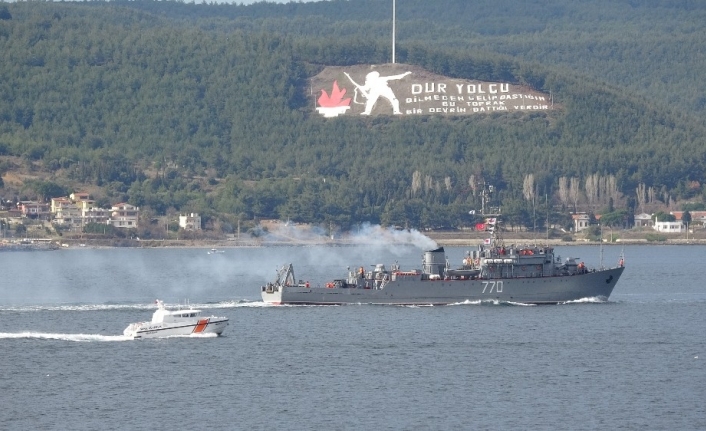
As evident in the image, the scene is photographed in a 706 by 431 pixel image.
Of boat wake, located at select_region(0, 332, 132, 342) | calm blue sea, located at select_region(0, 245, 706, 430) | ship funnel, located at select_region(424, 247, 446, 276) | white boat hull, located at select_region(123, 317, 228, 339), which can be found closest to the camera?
calm blue sea, located at select_region(0, 245, 706, 430)

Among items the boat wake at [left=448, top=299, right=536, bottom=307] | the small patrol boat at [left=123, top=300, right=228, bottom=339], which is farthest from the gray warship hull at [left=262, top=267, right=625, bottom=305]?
the small patrol boat at [left=123, top=300, right=228, bottom=339]

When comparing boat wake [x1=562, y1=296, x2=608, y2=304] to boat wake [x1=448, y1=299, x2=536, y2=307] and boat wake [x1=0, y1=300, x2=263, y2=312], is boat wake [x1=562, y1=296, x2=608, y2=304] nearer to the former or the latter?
boat wake [x1=448, y1=299, x2=536, y2=307]

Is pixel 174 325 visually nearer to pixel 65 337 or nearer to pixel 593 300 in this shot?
pixel 65 337

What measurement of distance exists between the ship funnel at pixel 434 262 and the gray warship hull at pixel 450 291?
77 cm

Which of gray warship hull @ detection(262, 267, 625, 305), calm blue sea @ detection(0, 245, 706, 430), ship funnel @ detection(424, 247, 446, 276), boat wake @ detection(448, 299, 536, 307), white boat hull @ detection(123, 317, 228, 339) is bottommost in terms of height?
calm blue sea @ detection(0, 245, 706, 430)

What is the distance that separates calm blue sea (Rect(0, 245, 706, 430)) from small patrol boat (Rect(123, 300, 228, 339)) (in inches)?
34.0

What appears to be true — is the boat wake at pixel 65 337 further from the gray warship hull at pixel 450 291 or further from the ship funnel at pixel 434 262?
the ship funnel at pixel 434 262

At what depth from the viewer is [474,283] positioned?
110875 millimetres

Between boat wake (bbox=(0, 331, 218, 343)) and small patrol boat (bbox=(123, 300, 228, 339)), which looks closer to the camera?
boat wake (bbox=(0, 331, 218, 343))

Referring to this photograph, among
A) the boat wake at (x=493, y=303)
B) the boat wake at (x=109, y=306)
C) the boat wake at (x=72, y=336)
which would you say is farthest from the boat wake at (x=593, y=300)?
the boat wake at (x=72, y=336)

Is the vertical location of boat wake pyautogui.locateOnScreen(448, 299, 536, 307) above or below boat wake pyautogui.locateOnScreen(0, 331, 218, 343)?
above

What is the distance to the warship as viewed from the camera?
11088 cm

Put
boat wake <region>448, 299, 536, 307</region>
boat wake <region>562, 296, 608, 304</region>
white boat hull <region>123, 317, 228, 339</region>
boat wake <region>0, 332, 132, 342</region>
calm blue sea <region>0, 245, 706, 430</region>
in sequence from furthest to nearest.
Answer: boat wake <region>562, 296, 608, 304</region> → boat wake <region>448, 299, 536, 307</region> → white boat hull <region>123, 317, 228, 339</region> → boat wake <region>0, 332, 132, 342</region> → calm blue sea <region>0, 245, 706, 430</region>

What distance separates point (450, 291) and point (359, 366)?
27.8 metres
